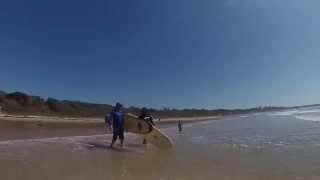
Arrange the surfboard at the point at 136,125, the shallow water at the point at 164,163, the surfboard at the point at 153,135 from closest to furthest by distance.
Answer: the shallow water at the point at 164,163
the surfboard at the point at 153,135
the surfboard at the point at 136,125

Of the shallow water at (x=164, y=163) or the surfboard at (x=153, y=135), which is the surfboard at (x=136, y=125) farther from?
the shallow water at (x=164, y=163)

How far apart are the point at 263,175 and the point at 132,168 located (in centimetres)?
353

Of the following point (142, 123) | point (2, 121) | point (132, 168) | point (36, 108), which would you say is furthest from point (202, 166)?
point (36, 108)

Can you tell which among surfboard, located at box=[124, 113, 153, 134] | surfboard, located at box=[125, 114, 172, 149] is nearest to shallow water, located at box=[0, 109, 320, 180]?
surfboard, located at box=[125, 114, 172, 149]

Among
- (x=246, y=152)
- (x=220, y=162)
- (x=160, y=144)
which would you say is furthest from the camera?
(x=160, y=144)

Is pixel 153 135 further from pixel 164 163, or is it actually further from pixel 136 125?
pixel 164 163

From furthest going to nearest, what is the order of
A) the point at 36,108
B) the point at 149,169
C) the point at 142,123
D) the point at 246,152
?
the point at 36,108, the point at 142,123, the point at 246,152, the point at 149,169

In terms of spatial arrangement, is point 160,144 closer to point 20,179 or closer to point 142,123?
point 142,123

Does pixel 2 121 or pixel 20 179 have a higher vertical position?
pixel 2 121

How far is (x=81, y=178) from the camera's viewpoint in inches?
420

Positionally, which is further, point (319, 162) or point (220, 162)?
point (220, 162)

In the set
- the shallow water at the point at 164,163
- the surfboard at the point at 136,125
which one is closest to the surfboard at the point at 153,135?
the surfboard at the point at 136,125

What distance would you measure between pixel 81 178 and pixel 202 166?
3.75m

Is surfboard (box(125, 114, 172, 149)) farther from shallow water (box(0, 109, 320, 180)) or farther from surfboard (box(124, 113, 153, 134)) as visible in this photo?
shallow water (box(0, 109, 320, 180))
